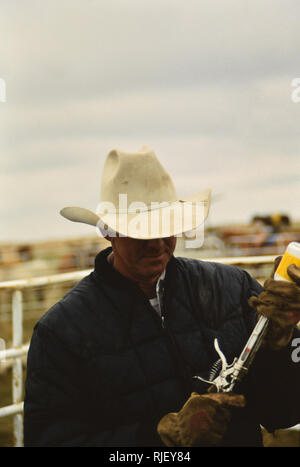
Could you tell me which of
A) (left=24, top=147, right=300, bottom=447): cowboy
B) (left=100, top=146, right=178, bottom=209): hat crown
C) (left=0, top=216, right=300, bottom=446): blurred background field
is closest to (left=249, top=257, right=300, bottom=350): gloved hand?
(left=24, top=147, right=300, bottom=447): cowboy

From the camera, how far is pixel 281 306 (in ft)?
6.06

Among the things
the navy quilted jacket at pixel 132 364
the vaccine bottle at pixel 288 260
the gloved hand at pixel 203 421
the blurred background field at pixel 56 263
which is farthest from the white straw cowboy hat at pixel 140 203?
the blurred background field at pixel 56 263

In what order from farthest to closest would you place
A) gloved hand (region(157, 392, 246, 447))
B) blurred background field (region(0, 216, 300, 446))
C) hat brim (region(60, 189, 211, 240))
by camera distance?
blurred background field (region(0, 216, 300, 446))
hat brim (region(60, 189, 211, 240))
gloved hand (region(157, 392, 246, 447))

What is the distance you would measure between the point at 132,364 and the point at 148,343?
0.09 metres

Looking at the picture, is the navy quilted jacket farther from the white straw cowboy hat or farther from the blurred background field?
the blurred background field

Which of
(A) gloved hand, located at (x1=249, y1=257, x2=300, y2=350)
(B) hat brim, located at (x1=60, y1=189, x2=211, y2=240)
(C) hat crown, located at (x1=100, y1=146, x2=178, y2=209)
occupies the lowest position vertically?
(A) gloved hand, located at (x1=249, y1=257, x2=300, y2=350)

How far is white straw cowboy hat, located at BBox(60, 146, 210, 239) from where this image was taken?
1972 mm

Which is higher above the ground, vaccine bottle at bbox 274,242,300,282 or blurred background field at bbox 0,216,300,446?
vaccine bottle at bbox 274,242,300,282

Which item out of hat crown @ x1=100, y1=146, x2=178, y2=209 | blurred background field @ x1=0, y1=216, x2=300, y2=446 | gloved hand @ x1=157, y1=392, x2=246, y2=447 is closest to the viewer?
gloved hand @ x1=157, y1=392, x2=246, y2=447

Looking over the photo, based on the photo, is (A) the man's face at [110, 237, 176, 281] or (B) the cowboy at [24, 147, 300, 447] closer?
(B) the cowboy at [24, 147, 300, 447]

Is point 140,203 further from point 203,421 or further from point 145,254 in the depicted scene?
point 203,421

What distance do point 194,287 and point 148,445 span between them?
0.57 metres

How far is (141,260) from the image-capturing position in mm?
1994

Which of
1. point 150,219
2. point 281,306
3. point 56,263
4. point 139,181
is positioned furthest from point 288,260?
point 56,263
